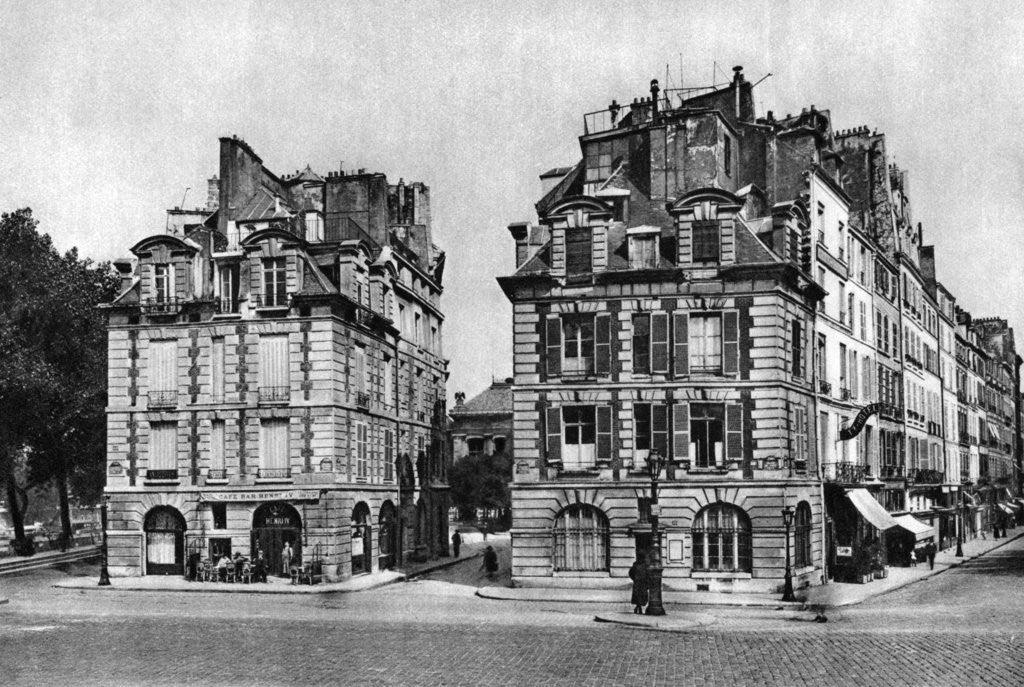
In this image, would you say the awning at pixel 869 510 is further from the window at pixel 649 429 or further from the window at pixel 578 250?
the window at pixel 578 250

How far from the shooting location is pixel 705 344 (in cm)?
3653

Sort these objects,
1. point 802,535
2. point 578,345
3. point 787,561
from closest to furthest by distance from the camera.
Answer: point 787,561 < point 578,345 < point 802,535

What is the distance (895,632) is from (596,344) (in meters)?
15.2

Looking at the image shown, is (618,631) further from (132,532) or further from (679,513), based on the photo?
(132,532)

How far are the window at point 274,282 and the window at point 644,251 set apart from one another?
13232 millimetres

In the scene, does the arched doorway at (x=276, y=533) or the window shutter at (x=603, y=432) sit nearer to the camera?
the window shutter at (x=603, y=432)

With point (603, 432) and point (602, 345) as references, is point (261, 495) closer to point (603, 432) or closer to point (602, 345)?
point (603, 432)

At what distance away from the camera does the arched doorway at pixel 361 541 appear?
141ft

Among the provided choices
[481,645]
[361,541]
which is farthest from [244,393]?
[481,645]

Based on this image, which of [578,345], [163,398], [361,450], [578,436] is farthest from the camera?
[361,450]

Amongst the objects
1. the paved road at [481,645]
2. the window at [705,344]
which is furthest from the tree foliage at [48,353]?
the window at [705,344]

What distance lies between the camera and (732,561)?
3603 centimetres

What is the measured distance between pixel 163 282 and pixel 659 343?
764 inches

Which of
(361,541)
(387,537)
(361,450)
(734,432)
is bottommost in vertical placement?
(387,537)
